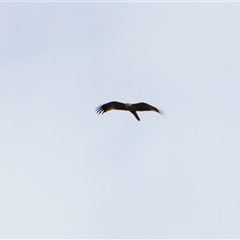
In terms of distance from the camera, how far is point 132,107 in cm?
4219

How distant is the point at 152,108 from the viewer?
41625 mm

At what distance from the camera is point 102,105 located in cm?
4259

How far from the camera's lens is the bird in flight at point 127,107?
41.7 metres

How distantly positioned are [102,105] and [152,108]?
3.86 metres

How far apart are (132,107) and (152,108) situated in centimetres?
157

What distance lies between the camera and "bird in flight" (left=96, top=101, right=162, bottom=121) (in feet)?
137

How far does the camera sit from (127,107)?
42.4m

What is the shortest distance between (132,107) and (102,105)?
2.30 m
